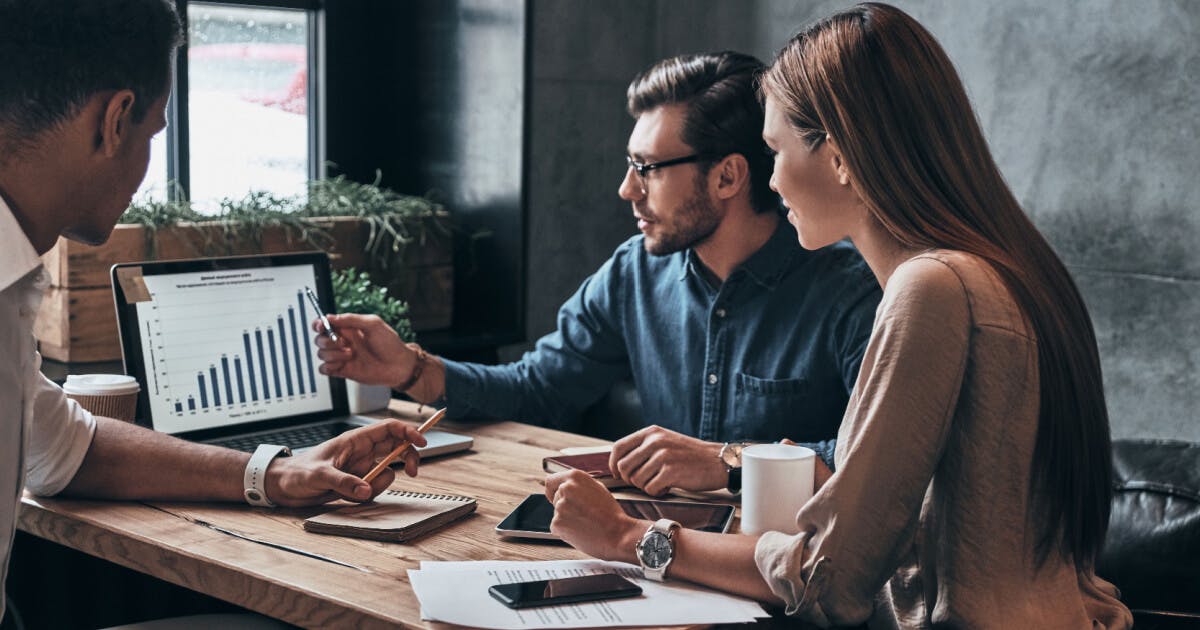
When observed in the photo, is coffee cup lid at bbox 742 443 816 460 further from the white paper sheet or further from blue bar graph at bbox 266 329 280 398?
blue bar graph at bbox 266 329 280 398

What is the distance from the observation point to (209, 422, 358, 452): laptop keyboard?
225 cm

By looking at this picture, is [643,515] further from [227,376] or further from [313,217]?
[313,217]

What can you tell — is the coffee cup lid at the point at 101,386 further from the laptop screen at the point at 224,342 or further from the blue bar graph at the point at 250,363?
the blue bar graph at the point at 250,363

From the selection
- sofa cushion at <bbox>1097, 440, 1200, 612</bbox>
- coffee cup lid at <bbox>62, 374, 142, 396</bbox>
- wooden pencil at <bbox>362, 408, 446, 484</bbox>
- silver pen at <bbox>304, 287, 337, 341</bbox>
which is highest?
silver pen at <bbox>304, 287, 337, 341</bbox>

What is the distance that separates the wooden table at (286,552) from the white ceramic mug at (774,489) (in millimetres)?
251

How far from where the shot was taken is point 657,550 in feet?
5.28

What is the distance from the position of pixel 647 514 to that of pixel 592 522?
171 mm

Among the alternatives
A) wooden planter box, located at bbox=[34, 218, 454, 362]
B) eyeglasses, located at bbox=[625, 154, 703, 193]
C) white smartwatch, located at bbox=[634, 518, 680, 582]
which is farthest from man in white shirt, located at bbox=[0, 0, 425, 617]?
eyeglasses, located at bbox=[625, 154, 703, 193]

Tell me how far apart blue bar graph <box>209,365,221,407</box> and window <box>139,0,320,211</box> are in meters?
1.02

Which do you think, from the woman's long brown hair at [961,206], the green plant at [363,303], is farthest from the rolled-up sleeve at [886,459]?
the green plant at [363,303]

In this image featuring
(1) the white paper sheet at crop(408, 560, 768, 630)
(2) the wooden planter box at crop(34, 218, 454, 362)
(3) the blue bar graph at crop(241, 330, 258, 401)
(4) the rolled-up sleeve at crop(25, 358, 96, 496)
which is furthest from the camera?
(2) the wooden planter box at crop(34, 218, 454, 362)

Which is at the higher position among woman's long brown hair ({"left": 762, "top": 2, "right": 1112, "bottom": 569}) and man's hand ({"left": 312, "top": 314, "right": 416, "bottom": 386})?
woman's long brown hair ({"left": 762, "top": 2, "right": 1112, "bottom": 569})

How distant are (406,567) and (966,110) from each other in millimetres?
917

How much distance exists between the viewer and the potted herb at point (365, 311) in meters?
2.51
